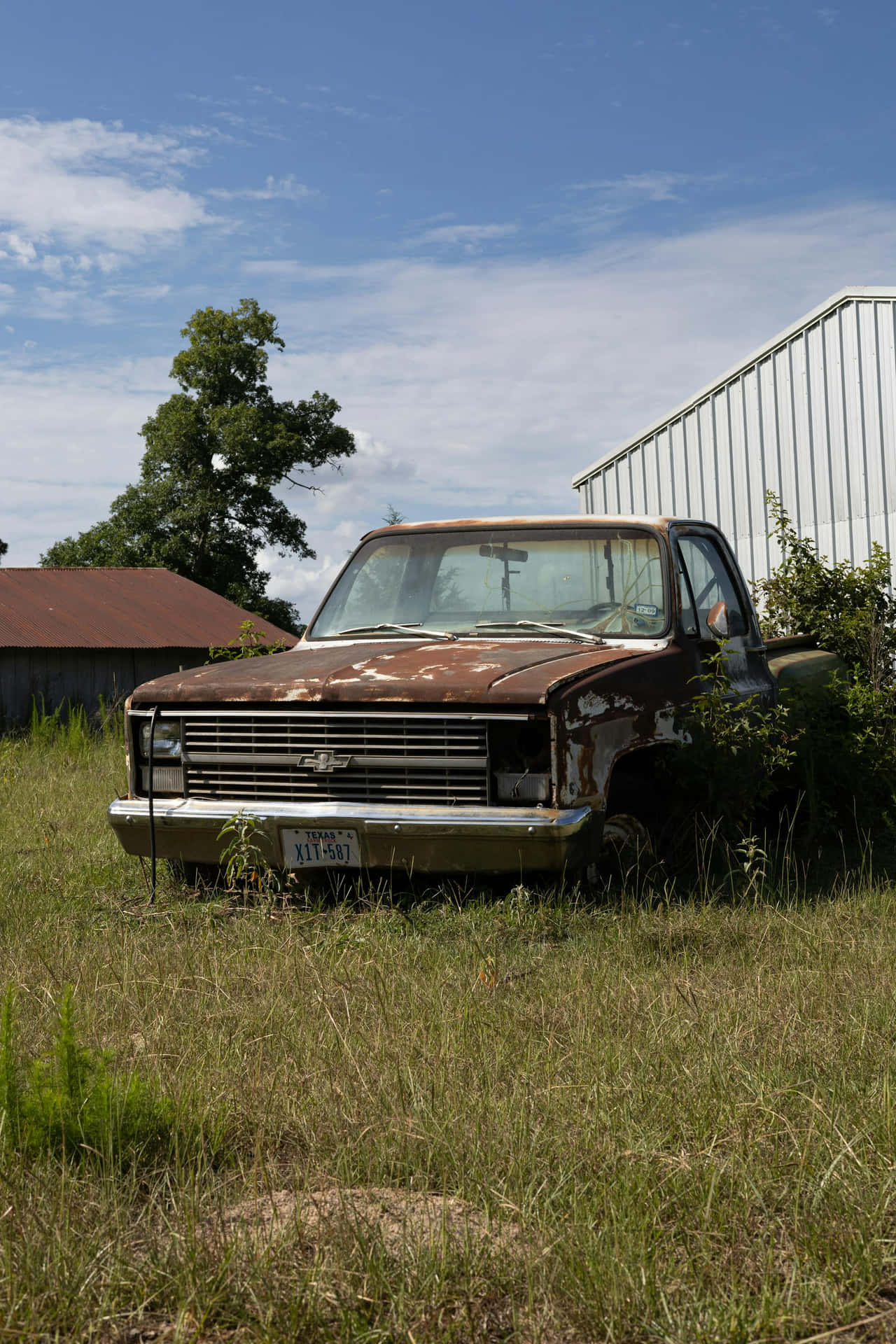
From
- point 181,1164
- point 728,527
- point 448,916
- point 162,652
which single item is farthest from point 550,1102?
point 162,652

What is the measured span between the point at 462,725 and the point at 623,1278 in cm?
307

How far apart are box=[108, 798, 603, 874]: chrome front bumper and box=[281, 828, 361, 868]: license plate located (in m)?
0.03

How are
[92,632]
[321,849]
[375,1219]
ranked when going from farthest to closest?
[92,632] < [321,849] < [375,1219]

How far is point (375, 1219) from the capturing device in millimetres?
2520

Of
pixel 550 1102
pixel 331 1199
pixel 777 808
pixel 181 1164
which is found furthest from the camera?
pixel 777 808

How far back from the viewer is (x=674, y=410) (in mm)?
17109

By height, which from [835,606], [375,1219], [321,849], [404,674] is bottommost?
[375,1219]

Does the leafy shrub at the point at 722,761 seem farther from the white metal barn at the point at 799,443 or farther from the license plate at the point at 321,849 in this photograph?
the white metal barn at the point at 799,443

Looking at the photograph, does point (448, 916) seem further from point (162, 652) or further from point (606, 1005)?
point (162, 652)

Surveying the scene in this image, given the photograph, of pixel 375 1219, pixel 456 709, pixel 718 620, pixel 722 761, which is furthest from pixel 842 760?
pixel 375 1219

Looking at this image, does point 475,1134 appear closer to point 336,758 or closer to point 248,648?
point 336,758

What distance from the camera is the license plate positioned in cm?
532

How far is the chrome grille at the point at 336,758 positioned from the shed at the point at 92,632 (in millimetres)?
15447

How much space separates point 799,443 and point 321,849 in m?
11.7
